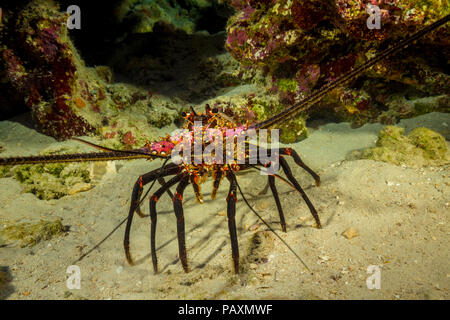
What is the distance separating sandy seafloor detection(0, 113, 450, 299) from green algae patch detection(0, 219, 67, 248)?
95 mm

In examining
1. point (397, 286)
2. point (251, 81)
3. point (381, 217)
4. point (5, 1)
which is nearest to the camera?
point (397, 286)

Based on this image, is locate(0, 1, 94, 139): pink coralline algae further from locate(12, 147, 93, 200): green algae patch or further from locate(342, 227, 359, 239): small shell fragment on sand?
locate(342, 227, 359, 239): small shell fragment on sand

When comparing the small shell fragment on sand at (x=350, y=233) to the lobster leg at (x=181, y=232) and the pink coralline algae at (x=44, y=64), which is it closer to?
the lobster leg at (x=181, y=232)

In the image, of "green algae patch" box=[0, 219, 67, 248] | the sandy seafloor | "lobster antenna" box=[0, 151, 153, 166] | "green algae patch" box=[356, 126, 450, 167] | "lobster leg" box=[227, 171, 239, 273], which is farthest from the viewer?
"green algae patch" box=[356, 126, 450, 167]

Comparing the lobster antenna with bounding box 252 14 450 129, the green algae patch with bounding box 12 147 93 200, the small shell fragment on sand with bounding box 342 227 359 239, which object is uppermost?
the lobster antenna with bounding box 252 14 450 129

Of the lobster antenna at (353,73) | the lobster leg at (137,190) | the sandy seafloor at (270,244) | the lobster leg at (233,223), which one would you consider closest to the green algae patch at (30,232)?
the sandy seafloor at (270,244)

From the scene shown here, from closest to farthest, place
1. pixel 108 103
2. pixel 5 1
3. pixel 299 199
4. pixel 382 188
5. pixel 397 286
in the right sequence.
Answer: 1. pixel 397 286
2. pixel 382 188
3. pixel 299 199
4. pixel 5 1
5. pixel 108 103

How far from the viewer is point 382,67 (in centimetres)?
336

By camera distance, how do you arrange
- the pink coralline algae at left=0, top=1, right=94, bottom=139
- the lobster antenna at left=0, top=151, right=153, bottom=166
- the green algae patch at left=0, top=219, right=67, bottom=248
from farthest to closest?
the pink coralline algae at left=0, top=1, right=94, bottom=139 → the green algae patch at left=0, top=219, right=67, bottom=248 → the lobster antenna at left=0, top=151, right=153, bottom=166

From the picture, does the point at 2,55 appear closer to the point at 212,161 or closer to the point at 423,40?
the point at 212,161

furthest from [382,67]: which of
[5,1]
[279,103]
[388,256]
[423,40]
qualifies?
[5,1]

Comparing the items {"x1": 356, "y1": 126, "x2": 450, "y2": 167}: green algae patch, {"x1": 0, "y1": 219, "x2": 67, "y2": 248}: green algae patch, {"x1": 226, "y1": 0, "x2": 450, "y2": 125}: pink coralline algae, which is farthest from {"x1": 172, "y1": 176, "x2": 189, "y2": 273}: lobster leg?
{"x1": 356, "y1": 126, "x2": 450, "y2": 167}: green algae patch

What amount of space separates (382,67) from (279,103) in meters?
1.50

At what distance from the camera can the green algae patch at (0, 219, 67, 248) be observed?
2639mm
